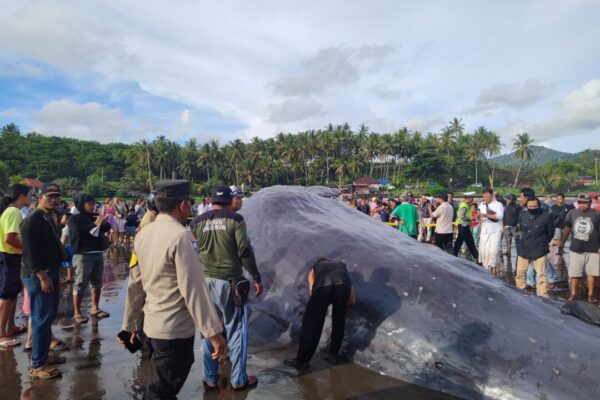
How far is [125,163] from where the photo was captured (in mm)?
107875

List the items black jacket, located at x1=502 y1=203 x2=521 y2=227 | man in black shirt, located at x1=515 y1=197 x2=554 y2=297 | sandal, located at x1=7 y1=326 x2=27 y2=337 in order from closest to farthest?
sandal, located at x1=7 y1=326 x2=27 y2=337 → man in black shirt, located at x1=515 y1=197 x2=554 y2=297 → black jacket, located at x1=502 y1=203 x2=521 y2=227

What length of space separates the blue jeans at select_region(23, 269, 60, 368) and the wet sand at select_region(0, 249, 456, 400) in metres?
0.26

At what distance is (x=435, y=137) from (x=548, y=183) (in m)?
27.1

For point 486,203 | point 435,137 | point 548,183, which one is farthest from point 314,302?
point 435,137

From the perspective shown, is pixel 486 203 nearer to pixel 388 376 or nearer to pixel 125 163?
pixel 388 376

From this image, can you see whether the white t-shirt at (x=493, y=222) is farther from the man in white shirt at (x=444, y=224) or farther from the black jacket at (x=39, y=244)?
the black jacket at (x=39, y=244)

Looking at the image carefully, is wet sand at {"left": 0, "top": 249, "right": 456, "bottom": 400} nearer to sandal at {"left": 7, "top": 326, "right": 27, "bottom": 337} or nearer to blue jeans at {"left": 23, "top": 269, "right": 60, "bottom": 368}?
blue jeans at {"left": 23, "top": 269, "right": 60, "bottom": 368}

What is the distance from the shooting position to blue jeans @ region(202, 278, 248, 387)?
13.6ft

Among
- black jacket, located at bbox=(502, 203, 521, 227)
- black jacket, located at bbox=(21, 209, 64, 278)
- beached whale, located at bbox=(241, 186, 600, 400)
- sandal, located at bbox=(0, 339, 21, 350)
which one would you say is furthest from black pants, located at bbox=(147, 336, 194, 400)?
black jacket, located at bbox=(502, 203, 521, 227)

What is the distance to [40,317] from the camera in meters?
4.54

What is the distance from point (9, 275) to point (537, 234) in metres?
8.42

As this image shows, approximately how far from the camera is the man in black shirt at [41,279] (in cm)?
446

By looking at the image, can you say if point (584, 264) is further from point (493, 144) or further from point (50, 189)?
point (493, 144)

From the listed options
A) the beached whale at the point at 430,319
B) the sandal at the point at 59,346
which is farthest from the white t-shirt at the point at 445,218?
the sandal at the point at 59,346
